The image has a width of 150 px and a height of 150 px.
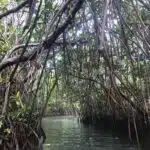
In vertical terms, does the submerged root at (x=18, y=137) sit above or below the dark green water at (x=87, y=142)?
above

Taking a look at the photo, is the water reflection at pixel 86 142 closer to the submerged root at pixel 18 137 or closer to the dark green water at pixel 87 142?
the dark green water at pixel 87 142

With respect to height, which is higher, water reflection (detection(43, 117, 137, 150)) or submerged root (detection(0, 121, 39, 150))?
submerged root (detection(0, 121, 39, 150))

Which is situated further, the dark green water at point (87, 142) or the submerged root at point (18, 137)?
the dark green water at point (87, 142)

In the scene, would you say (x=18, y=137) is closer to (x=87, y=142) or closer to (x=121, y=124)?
(x=87, y=142)

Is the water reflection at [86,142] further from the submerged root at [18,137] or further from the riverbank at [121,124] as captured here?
the submerged root at [18,137]

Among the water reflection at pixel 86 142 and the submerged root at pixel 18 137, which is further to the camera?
the water reflection at pixel 86 142

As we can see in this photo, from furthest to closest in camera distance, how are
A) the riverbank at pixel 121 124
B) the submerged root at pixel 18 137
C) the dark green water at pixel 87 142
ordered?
the riverbank at pixel 121 124 → the dark green water at pixel 87 142 → the submerged root at pixel 18 137

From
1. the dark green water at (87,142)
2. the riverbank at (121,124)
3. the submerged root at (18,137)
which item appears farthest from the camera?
the riverbank at (121,124)

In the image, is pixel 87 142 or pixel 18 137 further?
pixel 87 142

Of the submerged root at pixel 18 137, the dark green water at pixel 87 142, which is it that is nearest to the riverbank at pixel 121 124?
the dark green water at pixel 87 142

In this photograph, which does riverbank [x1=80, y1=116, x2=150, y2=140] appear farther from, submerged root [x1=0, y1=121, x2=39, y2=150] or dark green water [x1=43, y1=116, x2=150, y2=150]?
submerged root [x1=0, y1=121, x2=39, y2=150]

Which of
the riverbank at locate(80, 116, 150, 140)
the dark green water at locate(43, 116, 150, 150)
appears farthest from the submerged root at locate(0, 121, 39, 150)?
the riverbank at locate(80, 116, 150, 140)

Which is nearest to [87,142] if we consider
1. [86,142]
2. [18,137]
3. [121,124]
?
[86,142]

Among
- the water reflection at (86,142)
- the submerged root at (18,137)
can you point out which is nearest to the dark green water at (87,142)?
the water reflection at (86,142)
